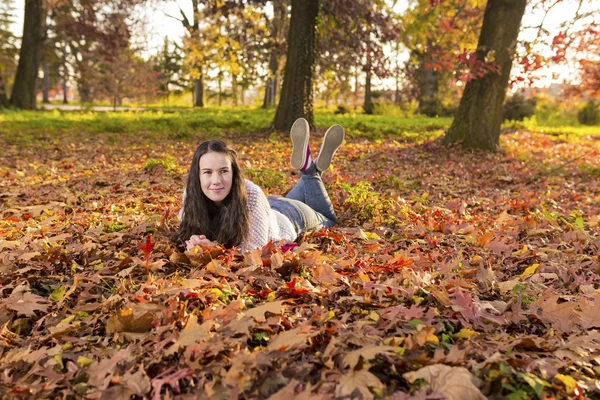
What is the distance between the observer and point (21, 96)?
14031 mm

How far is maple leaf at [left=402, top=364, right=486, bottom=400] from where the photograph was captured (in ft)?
5.04

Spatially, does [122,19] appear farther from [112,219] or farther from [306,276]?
[306,276]

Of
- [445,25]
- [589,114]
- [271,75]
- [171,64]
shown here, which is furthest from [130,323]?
[171,64]

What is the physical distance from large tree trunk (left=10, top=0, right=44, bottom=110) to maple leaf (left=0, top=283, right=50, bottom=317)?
1422 cm

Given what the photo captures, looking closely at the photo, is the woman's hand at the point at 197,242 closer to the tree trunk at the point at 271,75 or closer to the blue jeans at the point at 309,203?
the blue jeans at the point at 309,203

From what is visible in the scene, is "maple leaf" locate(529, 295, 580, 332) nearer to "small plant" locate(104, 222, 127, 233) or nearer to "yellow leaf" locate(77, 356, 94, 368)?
"yellow leaf" locate(77, 356, 94, 368)

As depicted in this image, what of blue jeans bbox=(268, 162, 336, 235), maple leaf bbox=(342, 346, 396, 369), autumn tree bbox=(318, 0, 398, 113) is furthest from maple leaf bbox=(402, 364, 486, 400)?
autumn tree bbox=(318, 0, 398, 113)

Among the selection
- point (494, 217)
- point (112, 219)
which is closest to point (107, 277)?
point (112, 219)

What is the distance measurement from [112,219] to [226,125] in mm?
7720

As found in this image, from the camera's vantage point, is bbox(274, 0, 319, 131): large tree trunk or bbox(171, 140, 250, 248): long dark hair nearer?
bbox(171, 140, 250, 248): long dark hair

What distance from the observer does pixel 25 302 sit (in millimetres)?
2264

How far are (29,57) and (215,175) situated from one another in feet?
46.7

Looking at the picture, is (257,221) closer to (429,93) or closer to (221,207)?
(221,207)

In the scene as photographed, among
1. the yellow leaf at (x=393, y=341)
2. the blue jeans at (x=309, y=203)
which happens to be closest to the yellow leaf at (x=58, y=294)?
the yellow leaf at (x=393, y=341)
